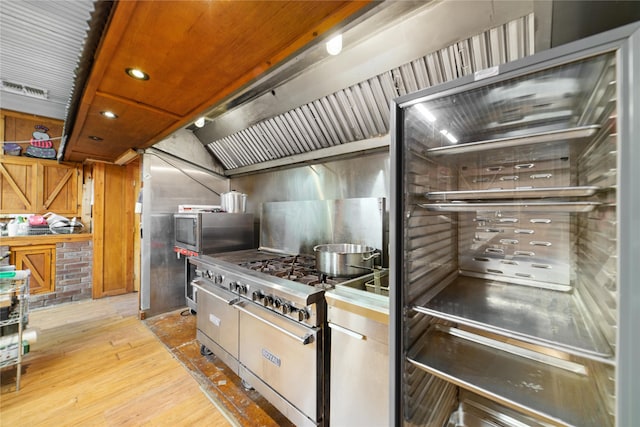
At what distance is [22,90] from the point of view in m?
2.79

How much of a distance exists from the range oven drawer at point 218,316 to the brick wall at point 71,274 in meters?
2.91

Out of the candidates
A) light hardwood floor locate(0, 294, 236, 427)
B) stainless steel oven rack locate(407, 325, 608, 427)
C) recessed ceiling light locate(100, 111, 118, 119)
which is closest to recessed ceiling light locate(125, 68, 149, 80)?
recessed ceiling light locate(100, 111, 118, 119)

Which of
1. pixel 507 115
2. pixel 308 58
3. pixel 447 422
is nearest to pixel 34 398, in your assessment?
pixel 447 422

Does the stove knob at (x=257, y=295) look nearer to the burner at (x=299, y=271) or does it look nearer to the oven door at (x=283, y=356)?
the oven door at (x=283, y=356)

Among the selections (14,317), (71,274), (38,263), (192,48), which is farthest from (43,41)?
(71,274)

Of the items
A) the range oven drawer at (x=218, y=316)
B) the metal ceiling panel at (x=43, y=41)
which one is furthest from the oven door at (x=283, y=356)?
the metal ceiling panel at (x=43, y=41)

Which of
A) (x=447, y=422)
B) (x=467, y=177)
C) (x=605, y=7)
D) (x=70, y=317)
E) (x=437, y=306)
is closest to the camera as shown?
(x=605, y=7)

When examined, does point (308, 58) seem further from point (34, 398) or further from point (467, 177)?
point (34, 398)

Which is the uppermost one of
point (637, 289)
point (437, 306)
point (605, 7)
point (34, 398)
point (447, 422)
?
point (605, 7)

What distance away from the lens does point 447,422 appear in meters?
1.31

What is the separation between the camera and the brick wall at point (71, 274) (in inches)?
147

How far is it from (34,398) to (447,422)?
2.79 m

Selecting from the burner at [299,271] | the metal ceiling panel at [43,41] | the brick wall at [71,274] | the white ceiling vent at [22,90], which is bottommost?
the brick wall at [71,274]

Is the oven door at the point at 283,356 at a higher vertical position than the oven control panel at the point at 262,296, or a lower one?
lower
